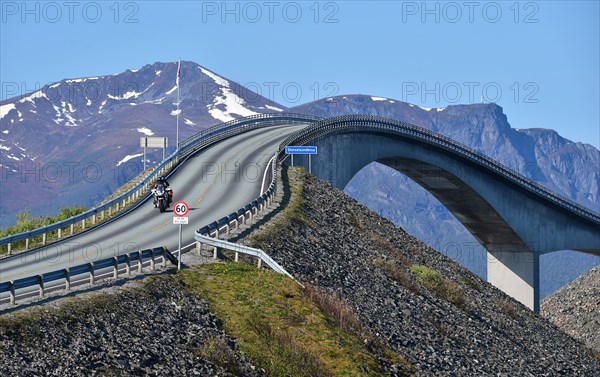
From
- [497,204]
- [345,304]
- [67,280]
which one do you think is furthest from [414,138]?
[67,280]

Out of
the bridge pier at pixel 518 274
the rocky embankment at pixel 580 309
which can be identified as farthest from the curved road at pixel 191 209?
the bridge pier at pixel 518 274

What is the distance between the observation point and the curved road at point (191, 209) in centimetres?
3550

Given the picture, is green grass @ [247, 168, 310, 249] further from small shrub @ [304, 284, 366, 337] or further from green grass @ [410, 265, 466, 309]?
small shrub @ [304, 284, 366, 337]

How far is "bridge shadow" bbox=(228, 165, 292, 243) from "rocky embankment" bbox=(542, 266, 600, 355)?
1175 inches

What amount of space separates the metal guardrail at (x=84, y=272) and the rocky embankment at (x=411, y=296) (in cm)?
601

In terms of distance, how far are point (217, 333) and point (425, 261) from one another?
2961 centimetres

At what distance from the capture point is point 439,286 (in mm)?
46531

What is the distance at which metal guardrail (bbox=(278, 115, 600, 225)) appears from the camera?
246 ft

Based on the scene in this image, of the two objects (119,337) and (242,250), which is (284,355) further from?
(242,250)

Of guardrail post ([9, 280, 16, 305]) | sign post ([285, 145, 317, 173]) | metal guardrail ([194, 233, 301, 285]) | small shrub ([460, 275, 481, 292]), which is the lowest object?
small shrub ([460, 275, 481, 292])

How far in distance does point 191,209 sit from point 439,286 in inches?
507

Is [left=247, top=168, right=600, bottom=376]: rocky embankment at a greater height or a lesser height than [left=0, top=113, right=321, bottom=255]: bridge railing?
lesser

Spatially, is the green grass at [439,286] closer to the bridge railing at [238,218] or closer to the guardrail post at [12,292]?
the bridge railing at [238,218]

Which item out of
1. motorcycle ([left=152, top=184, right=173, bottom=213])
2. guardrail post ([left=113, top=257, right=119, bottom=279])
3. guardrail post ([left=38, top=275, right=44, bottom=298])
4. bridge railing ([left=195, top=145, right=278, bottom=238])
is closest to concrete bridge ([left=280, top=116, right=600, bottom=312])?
bridge railing ([left=195, top=145, right=278, bottom=238])
